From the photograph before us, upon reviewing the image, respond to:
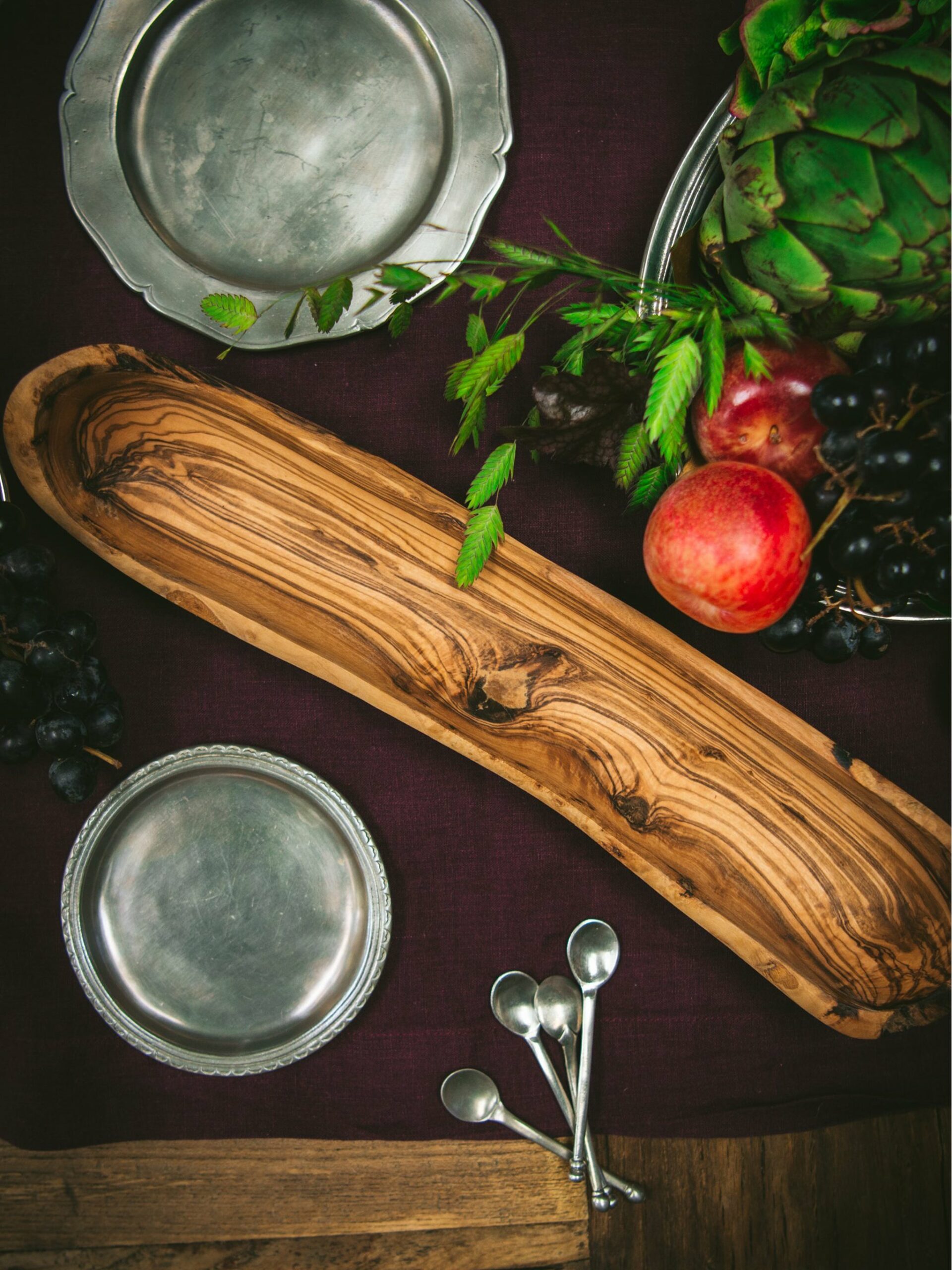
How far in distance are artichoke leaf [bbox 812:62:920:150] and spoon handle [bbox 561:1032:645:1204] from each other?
3.07 feet

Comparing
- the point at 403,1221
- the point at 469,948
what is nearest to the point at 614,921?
the point at 469,948

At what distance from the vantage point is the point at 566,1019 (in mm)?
901

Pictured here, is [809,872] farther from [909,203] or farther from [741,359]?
[909,203]

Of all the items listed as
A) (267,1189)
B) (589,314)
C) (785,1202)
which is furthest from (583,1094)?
(589,314)

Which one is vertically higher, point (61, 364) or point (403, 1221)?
point (61, 364)

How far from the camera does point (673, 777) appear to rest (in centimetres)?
81

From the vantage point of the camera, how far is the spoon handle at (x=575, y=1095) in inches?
35.4

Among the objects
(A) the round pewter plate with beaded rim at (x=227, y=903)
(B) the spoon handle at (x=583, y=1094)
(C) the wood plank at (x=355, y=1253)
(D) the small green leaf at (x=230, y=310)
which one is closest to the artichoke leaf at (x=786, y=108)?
(D) the small green leaf at (x=230, y=310)

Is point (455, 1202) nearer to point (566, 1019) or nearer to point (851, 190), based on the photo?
point (566, 1019)

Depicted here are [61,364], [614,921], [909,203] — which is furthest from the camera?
[614,921]

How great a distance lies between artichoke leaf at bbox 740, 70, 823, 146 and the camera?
0.68 metres

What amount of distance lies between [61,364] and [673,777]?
2.38 feet

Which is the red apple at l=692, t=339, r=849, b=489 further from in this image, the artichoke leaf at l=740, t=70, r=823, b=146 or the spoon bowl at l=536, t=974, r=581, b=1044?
the spoon bowl at l=536, t=974, r=581, b=1044

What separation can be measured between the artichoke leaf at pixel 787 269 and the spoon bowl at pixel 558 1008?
0.75 m
